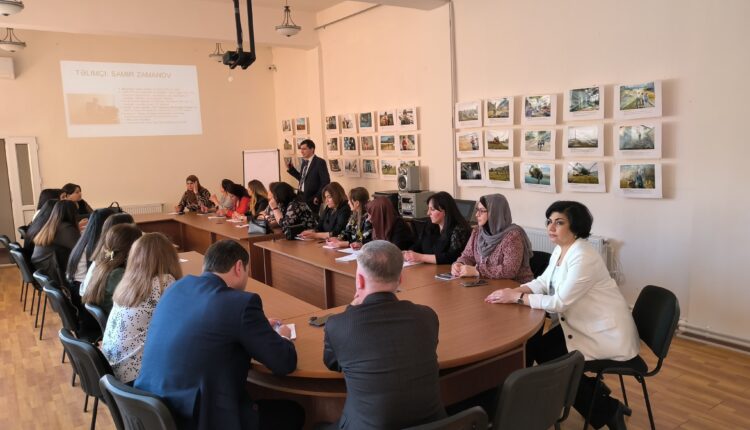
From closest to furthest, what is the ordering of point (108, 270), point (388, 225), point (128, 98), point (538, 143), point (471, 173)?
point (108, 270) < point (388, 225) < point (538, 143) < point (471, 173) < point (128, 98)

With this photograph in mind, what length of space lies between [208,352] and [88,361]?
2.95ft

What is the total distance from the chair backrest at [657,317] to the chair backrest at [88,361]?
8.81 feet

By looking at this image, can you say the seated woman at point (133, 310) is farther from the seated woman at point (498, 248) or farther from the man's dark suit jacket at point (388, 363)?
the seated woman at point (498, 248)

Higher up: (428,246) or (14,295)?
(428,246)

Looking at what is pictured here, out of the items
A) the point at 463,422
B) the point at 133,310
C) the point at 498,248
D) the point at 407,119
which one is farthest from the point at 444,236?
the point at 407,119

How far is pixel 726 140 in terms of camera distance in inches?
159

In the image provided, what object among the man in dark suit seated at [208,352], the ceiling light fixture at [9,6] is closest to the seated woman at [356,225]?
the man in dark suit seated at [208,352]

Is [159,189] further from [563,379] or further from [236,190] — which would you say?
[563,379]

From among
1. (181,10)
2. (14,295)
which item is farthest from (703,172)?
(14,295)

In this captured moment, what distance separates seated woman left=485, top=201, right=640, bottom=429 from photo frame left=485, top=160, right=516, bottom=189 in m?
2.88

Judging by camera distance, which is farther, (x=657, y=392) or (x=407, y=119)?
(x=407, y=119)

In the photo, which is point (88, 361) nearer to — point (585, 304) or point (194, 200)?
point (585, 304)

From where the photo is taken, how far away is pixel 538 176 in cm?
543

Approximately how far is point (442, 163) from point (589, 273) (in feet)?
13.6
